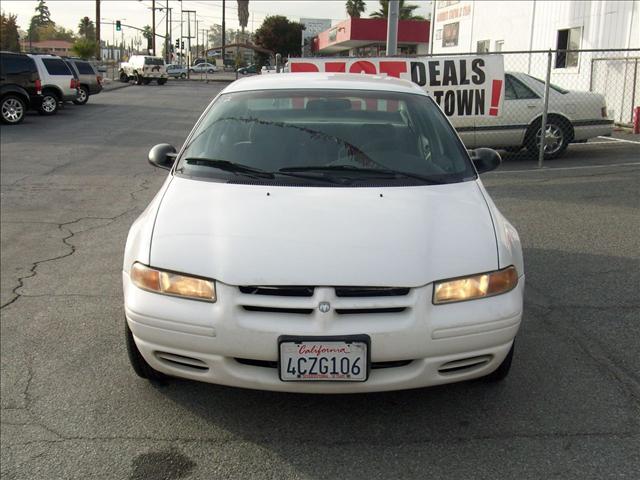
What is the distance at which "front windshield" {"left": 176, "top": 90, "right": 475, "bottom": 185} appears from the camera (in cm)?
386

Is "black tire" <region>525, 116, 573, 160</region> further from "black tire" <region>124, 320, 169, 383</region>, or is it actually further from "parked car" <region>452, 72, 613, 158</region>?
"black tire" <region>124, 320, 169, 383</region>

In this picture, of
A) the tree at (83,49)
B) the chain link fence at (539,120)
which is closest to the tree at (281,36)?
the tree at (83,49)

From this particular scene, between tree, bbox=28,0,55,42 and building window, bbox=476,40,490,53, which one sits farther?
tree, bbox=28,0,55,42

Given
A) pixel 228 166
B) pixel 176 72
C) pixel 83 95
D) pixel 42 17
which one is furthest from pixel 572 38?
pixel 42 17

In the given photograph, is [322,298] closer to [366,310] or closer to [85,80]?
[366,310]

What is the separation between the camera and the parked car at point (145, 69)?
46844 millimetres

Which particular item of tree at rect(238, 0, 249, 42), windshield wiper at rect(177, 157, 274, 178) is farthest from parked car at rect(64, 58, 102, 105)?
tree at rect(238, 0, 249, 42)

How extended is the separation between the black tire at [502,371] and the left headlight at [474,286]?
47 cm

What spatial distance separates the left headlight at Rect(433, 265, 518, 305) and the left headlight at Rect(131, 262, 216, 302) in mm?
979

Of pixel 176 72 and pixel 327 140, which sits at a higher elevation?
pixel 176 72

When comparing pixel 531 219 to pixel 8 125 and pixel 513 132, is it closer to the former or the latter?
pixel 513 132

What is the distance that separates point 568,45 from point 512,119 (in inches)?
332

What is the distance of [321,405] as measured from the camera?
134 inches

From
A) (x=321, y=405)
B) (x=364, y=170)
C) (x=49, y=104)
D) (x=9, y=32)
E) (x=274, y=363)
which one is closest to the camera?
(x=274, y=363)
